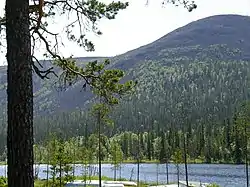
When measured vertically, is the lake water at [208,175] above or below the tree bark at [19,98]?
below

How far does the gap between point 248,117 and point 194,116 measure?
134 m

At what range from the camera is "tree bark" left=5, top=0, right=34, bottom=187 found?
5.55 meters

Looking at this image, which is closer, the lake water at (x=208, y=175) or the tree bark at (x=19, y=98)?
the tree bark at (x=19, y=98)

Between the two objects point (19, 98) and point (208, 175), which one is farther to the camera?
point (208, 175)

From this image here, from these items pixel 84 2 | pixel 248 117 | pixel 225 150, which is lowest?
pixel 225 150

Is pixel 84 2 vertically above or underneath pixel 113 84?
above

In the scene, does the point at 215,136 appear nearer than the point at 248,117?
No

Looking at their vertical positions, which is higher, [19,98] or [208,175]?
→ [19,98]

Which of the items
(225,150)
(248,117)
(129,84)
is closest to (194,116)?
(225,150)

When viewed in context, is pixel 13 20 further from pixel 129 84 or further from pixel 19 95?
pixel 129 84

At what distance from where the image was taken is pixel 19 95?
224 inches

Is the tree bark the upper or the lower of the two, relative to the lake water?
upper

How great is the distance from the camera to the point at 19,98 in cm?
569

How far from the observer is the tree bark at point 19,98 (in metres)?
5.55
